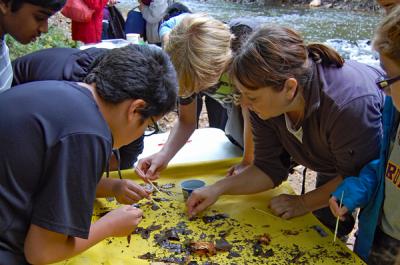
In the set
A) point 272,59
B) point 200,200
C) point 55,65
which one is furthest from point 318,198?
point 55,65

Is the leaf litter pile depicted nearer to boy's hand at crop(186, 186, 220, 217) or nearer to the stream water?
boy's hand at crop(186, 186, 220, 217)

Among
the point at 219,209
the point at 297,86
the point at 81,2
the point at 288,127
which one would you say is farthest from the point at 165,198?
the point at 81,2

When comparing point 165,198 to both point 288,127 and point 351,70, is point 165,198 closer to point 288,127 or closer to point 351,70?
point 288,127

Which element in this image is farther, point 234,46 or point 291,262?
point 234,46

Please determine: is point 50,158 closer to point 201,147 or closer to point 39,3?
point 39,3

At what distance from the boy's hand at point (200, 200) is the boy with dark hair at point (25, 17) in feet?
2.94

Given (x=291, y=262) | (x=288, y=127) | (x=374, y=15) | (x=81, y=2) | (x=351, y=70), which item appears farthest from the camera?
(x=374, y=15)

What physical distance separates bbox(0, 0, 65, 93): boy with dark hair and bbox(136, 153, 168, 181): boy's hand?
0.74m

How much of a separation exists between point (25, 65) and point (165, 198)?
85 cm

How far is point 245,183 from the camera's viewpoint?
6.79 ft

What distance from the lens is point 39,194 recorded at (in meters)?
1.28

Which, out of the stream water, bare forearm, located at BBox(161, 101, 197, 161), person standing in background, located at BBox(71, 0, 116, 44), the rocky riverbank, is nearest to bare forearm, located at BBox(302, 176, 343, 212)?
bare forearm, located at BBox(161, 101, 197, 161)

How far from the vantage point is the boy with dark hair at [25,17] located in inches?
68.6

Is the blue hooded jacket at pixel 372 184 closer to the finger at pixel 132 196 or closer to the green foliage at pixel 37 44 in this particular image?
the finger at pixel 132 196
